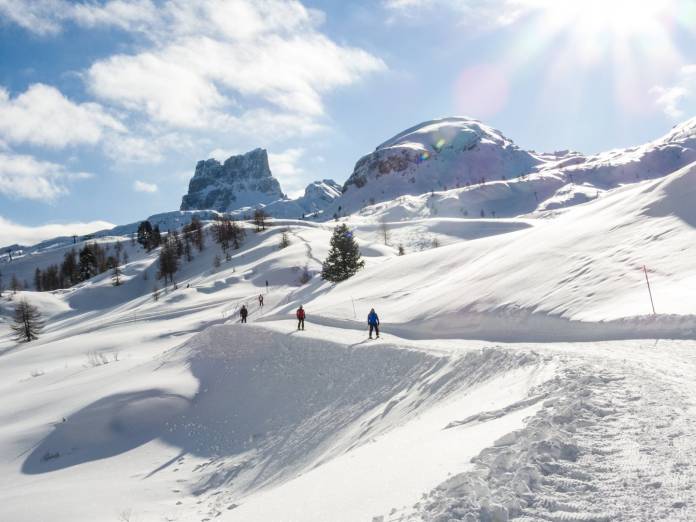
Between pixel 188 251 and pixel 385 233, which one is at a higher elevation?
pixel 188 251

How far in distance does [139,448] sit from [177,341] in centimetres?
2055

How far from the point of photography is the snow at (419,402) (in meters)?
5.96

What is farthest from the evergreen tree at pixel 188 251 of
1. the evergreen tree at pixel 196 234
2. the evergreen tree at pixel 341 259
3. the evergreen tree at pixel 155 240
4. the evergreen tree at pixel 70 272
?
the evergreen tree at pixel 341 259

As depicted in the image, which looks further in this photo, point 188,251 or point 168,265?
point 188,251

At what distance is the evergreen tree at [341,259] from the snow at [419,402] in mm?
7563

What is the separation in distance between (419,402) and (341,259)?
35.1m

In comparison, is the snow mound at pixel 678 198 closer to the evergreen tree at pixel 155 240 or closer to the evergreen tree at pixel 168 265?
the evergreen tree at pixel 168 265

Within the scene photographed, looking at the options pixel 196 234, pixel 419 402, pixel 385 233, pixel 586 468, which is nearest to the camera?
pixel 586 468

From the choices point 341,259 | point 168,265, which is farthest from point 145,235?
point 341,259

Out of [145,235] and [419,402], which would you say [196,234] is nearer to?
[145,235]

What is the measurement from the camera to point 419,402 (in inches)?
537

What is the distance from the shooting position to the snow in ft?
19.6

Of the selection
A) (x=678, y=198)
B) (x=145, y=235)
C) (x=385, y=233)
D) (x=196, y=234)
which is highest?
(x=145, y=235)

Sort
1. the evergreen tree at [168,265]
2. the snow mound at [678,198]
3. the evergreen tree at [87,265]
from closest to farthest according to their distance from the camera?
the snow mound at [678,198] < the evergreen tree at [168,265] < the evergreen tree at [87,265]
